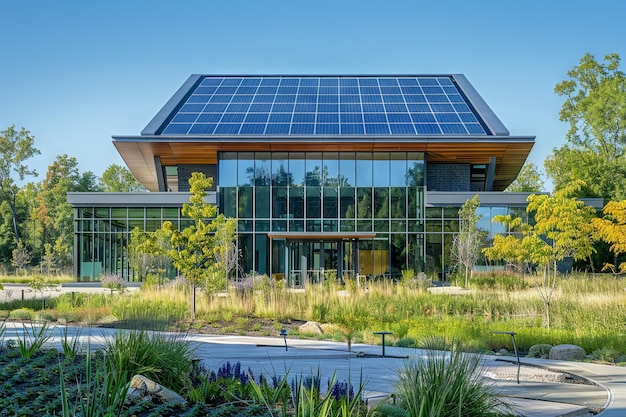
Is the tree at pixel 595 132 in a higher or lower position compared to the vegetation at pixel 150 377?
higher

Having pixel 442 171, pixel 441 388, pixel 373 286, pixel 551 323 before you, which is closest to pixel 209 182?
pixel 373 286

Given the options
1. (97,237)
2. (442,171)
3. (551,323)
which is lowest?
(551,323)

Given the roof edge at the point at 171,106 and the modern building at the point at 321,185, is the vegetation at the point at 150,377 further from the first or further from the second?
the roof edge at the point at 171,106

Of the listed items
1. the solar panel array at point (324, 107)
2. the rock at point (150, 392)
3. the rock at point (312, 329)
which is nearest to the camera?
the rock at point (150, 392)

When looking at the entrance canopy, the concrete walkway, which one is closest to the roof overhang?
the entrance canopy

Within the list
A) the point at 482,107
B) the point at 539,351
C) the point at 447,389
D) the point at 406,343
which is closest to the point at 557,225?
the point at 539,351

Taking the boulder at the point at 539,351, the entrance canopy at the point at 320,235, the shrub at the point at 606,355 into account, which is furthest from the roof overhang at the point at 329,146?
the shrub at the point at 606,355

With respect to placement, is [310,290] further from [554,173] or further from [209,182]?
[554,173]

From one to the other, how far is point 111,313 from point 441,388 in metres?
14.0

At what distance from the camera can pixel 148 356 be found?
25.4 feet

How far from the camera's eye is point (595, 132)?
169 ft

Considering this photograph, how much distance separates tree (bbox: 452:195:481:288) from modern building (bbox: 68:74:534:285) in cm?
249

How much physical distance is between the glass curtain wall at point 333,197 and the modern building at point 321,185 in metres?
0.05

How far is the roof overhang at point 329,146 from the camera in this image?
32750 millimetres
